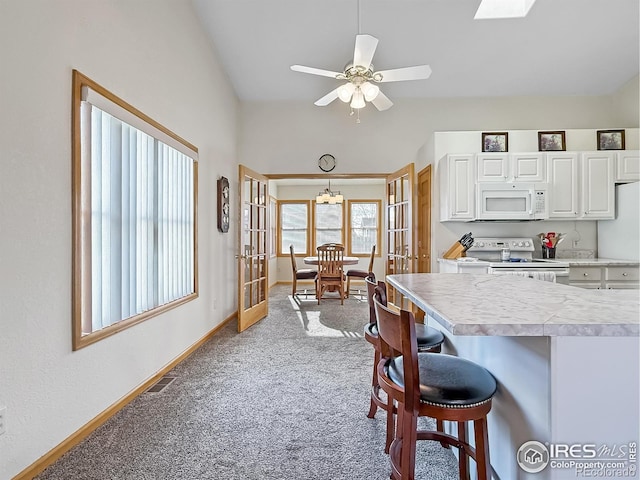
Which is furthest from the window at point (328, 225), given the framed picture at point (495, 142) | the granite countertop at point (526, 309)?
the granite countertop at point (526, 309)

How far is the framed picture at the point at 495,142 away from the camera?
13.7 ft

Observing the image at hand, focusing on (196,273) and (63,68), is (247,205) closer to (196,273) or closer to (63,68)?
(196,273)

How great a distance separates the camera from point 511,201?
3980 millimetres

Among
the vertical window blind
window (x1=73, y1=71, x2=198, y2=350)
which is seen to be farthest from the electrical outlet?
the vertical window blind

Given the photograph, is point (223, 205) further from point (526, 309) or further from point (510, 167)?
point (526, 309)

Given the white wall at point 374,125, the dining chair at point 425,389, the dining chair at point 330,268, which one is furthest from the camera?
the dining chair at point 330,268

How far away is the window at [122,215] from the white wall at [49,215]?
8 centimetres

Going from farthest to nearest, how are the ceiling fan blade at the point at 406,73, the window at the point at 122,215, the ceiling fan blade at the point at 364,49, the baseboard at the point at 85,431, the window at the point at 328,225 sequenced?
the window at the point at 328,225 < the ceiling fan blade at the point at 406,73 < the ceiling fan blade at the point at 364,49 < the window at the point at 122,215 < the baseboard at the point at 85,431

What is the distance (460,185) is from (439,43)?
1.60 meters

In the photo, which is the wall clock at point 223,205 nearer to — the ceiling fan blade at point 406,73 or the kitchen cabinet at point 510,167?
the ceiling fan blade at point 406,73

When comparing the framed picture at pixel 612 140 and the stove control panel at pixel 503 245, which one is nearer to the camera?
the framed picture at pixel 612 140

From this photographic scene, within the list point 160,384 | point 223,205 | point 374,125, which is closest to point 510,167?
point 374,125

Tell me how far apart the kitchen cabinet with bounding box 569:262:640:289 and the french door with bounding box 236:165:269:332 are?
355 centimetres

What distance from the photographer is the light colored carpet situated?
1685mm
